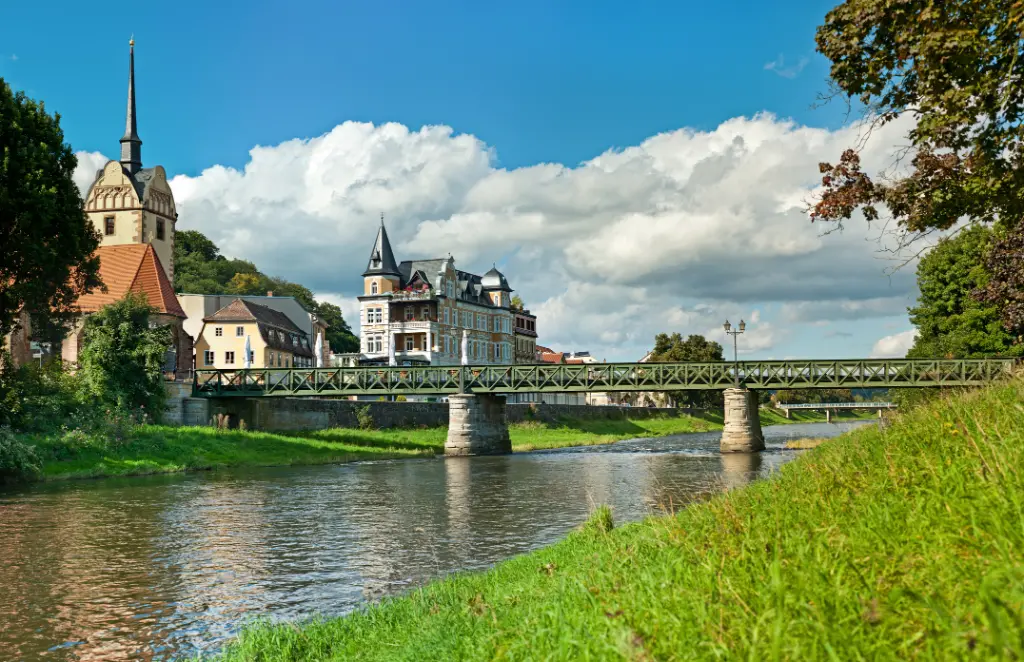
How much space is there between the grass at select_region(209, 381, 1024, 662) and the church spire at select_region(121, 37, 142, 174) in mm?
80347

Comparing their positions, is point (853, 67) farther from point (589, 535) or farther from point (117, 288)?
point (117, 288)

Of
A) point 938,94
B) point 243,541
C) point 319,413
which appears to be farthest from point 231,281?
point 938,94

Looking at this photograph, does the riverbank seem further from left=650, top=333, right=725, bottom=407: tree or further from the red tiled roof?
left=650, top=333, right=725, bottom=407: tree

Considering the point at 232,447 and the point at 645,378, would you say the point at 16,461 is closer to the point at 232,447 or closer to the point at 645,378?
the point at 232,447

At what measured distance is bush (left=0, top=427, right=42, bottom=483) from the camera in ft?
94.8

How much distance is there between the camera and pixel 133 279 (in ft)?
204

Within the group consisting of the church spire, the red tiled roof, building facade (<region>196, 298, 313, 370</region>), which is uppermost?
the church spire

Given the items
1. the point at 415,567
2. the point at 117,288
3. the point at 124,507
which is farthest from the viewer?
the point at 117,288

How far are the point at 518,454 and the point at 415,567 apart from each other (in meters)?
36.6

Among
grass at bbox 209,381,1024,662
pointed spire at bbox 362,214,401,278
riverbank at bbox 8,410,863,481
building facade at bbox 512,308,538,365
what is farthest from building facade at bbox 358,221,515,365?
grass at bbox 209,381,1024,662

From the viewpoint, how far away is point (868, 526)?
5.99 m

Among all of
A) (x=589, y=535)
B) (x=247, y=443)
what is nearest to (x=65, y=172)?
(x=247, y=443)

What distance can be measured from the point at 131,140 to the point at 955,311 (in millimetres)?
71412

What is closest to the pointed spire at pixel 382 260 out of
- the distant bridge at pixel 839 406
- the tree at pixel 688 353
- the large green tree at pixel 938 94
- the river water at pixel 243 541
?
the tree at pixel 688 353
